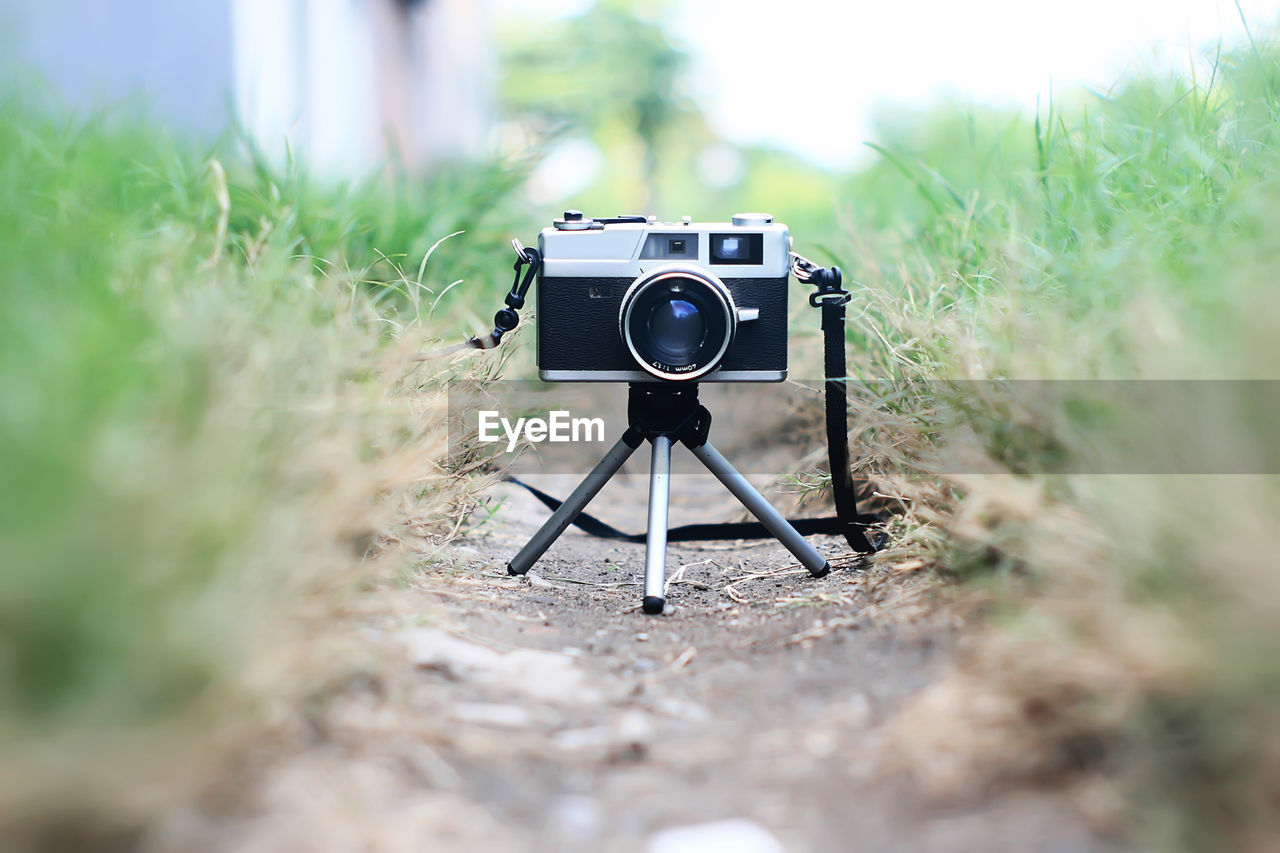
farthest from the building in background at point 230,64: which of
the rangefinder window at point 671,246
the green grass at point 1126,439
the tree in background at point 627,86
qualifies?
the tree in background at point 627,86

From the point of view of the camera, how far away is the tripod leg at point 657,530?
5.51ft

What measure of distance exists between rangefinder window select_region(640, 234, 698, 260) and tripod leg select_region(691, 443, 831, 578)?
0.41m

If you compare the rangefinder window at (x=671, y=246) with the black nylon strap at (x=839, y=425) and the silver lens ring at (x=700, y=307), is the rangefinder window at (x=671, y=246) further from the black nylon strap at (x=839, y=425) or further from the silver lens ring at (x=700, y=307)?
the black nylon strap at (x=839, y=425)

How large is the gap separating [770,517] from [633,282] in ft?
1.79

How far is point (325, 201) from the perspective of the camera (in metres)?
2.61

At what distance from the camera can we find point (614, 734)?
1.18m

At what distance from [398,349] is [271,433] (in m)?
0.42

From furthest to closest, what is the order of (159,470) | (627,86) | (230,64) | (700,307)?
1. (627,86)
2. (230,64)
3. (700,307)
4. (159,470)

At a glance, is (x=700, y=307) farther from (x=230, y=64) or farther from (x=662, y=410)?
(x=230, y=64)

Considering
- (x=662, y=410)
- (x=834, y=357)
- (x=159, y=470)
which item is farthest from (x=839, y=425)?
(x=159, y=470)

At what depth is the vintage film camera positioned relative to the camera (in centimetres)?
175

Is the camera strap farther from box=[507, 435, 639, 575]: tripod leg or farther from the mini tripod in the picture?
box=[507, 435, 639, 575]: tripod leg

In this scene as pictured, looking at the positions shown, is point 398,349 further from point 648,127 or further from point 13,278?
point 648,127

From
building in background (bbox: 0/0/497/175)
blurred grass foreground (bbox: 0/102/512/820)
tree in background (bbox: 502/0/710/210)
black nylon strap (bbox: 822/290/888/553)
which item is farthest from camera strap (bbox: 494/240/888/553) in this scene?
tree in background (bbox: 502/0/710/210)
